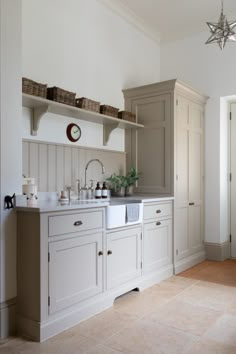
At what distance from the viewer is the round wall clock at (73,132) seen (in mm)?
3391

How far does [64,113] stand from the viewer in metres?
3.28

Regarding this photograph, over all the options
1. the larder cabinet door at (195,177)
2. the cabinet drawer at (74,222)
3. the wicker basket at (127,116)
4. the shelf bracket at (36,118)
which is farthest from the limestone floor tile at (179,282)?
the shelf bracket at (36,118)

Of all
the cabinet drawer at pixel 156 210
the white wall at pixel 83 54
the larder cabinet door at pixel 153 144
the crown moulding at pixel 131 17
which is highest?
the crown moulding at pixel 131 17

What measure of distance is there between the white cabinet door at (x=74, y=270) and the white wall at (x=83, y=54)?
1.12 m

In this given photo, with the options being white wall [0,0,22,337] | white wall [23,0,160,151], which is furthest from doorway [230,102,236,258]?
white wall [0,0,22,337]

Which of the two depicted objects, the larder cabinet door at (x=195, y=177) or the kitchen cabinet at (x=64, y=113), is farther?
the larder cabinet door at (x=195, y=177)

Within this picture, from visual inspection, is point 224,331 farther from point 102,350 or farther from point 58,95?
point 58,95

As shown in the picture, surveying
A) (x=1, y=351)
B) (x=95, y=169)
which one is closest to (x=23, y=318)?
(x=1, y=351)

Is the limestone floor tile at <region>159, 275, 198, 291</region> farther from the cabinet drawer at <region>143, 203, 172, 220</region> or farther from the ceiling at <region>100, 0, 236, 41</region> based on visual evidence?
the ceiling at <region>100, 0, 236, 41</region>

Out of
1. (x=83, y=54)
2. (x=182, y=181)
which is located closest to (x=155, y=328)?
(x=182, y=181)

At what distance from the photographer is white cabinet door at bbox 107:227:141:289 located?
2871 millimetres

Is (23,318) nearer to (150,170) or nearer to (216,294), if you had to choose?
(216,294)

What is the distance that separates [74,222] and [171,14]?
10.6ft

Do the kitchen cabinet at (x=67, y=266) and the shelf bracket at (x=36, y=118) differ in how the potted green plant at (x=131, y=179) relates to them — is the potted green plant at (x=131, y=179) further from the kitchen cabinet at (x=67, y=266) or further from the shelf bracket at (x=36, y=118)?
the shelf bracket at (x=36, y=118)
